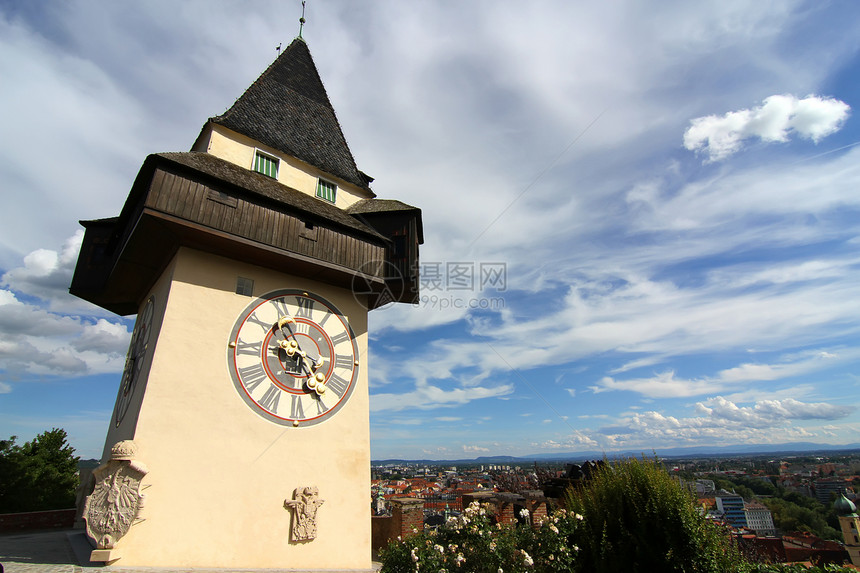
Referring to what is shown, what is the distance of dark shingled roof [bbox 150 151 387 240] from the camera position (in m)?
8.18

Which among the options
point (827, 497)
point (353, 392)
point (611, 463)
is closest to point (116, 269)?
point (353, 392)

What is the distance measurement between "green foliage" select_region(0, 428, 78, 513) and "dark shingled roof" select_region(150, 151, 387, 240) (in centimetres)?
1531

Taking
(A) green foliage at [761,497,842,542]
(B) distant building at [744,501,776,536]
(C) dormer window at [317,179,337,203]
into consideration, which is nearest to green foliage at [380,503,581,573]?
(C) dormer window at [317,179,337,203]

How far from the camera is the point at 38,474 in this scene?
16688 mm

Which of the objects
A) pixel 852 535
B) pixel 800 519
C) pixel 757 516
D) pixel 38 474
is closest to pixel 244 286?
pixel 38 474

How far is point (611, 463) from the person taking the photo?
8.03 meters

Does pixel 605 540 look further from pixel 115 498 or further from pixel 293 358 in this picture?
pixel 115 498

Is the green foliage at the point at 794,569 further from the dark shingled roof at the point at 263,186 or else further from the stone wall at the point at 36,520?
the stone wall at the point at 36,520

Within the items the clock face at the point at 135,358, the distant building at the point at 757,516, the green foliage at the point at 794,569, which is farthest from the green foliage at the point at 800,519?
the clock face at the point at 135,358

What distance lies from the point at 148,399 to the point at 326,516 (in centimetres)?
385

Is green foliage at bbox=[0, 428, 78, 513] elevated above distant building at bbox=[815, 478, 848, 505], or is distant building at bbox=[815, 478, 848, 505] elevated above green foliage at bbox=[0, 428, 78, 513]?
green foliage at bbox=[0, 428, 78, 513]

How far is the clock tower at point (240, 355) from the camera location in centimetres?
669

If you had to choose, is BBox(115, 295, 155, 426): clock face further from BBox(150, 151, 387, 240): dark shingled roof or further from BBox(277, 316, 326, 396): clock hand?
BBox(150, 151, 387, 240): dark shingled roof

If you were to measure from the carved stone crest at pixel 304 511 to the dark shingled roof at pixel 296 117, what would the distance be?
7902mm
